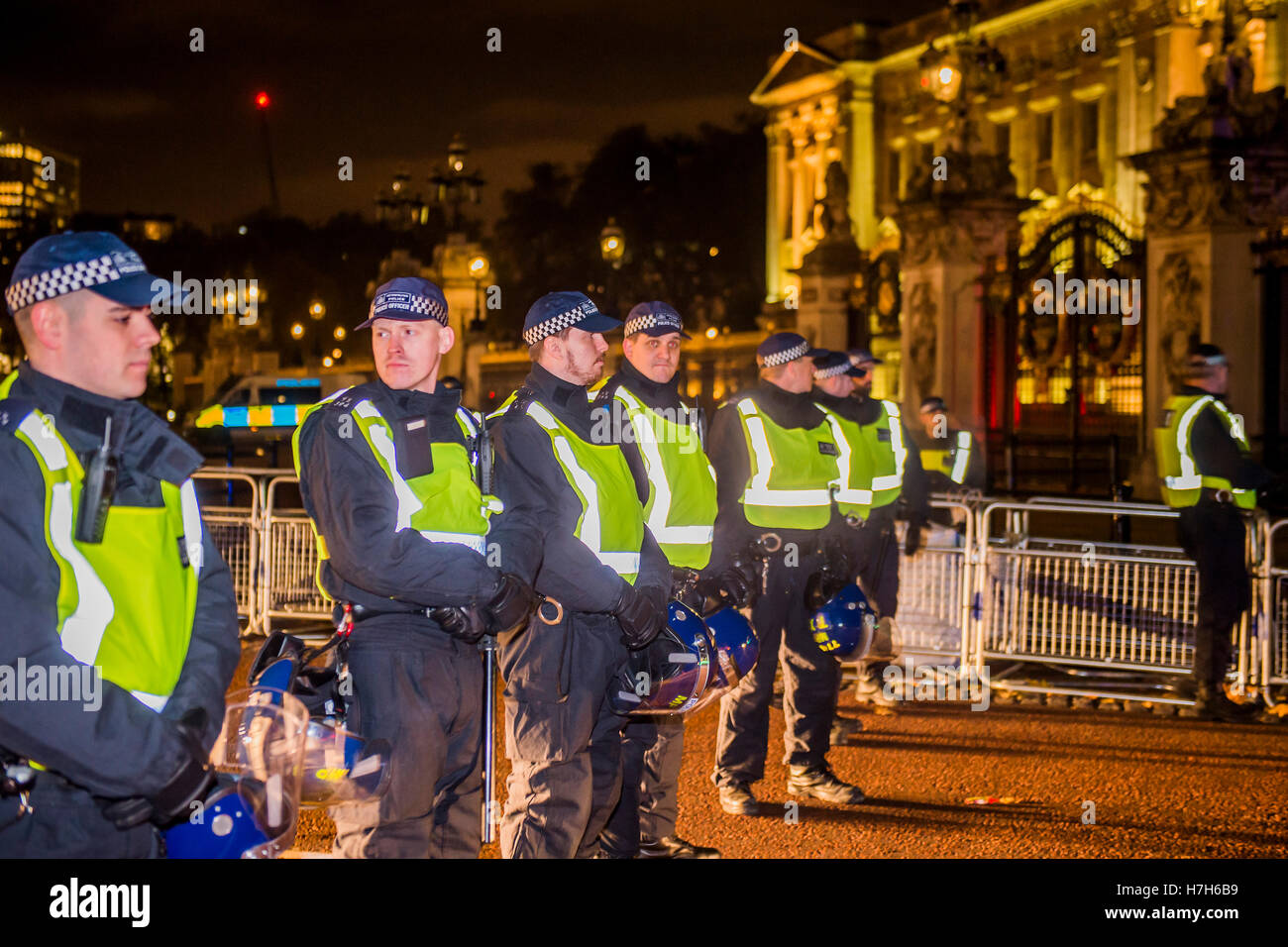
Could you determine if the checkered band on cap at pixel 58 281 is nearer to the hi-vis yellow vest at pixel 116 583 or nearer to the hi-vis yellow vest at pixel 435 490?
the hi-vis yellow vest at pixel 116 583

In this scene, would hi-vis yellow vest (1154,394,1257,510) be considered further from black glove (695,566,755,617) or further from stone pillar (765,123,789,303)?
stone pillar (765,123,789,303)

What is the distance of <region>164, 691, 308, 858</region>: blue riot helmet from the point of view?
279 centimetres

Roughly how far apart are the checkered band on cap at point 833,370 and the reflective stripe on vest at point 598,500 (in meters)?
3.99

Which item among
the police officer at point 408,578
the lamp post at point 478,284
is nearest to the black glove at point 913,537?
the police officer at point 408,578

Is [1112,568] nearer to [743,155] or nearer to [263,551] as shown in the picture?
[263,551]

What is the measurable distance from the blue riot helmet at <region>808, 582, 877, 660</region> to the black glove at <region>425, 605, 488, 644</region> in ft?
10.1

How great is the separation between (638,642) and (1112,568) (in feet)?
20.7

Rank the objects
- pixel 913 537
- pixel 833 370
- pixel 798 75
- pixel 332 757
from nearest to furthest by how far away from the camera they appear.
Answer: pixel 332 757 < pixel 833 370 < pixel 913 537 < pixel 798 75

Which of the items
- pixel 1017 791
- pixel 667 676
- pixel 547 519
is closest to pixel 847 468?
pixel 1017 791

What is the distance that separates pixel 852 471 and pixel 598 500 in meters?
3.95

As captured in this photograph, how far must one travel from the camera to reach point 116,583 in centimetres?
275

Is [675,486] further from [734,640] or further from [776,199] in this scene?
[776,199]

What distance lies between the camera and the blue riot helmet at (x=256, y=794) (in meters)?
2.79

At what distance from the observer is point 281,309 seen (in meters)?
61.7
